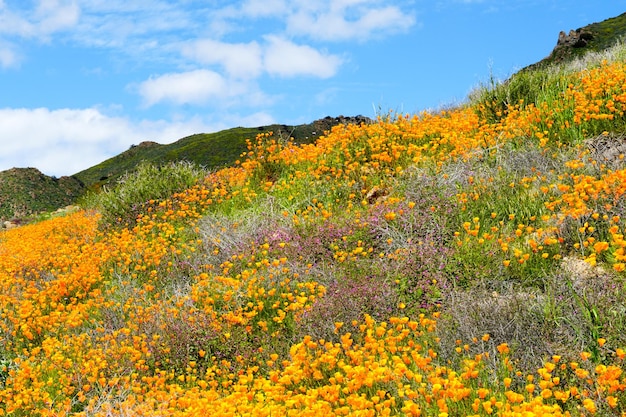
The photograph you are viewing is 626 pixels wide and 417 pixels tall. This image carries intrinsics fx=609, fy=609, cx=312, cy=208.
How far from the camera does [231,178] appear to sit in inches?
513

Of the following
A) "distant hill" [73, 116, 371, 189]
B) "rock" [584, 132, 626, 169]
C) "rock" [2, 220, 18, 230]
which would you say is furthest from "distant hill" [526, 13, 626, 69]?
"rock" [2, 220, 18, 230]

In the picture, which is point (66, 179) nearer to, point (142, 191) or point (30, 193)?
point (30, 193)

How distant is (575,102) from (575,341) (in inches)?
222

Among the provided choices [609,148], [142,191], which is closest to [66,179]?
[142,191]

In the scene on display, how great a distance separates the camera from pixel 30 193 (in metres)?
27.4

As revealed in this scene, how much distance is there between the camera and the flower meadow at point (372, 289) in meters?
4.74

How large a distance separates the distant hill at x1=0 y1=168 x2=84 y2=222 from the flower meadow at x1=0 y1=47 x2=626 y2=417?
15546 millimetres

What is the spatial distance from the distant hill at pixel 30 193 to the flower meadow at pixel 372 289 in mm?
15546

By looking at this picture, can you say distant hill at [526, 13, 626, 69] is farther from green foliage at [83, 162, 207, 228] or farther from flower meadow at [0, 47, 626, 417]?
green foliage at [83, 162, 207, 228]

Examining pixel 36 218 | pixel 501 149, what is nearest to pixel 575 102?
pixel 501 149

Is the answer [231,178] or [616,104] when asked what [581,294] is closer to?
[616,104]

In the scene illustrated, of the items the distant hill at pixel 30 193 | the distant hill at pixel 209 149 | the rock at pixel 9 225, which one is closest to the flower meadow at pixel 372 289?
the rock at pixel 9 225

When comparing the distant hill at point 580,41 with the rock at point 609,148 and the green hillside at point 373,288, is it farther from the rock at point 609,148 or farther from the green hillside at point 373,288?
the rock at point 609,148

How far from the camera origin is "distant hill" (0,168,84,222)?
26047mm
